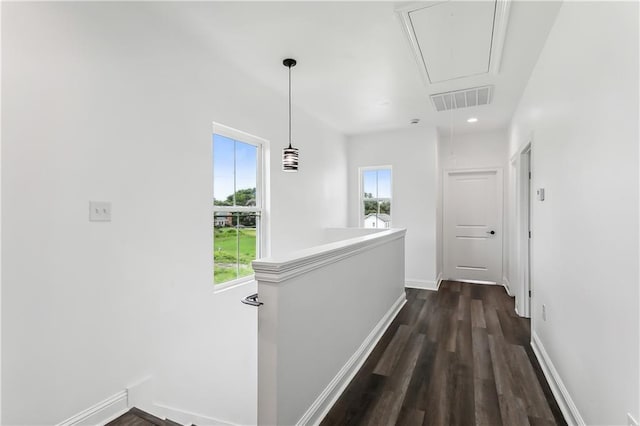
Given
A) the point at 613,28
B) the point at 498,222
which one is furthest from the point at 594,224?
the point at 498,222

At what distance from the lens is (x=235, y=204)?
10.8 ft

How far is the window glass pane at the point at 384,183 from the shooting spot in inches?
222

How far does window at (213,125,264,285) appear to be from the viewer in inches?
121

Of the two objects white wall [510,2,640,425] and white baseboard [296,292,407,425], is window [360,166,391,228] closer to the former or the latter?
white baseboard [296,292,407,425]

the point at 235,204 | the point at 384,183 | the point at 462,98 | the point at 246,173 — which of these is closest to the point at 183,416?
the point at 235,204

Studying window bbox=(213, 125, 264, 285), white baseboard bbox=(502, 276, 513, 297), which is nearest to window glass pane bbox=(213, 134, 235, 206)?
window bbox=(213, 125, 264, 285)

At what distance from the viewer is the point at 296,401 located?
5.54ft

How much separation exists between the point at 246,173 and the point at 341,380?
→ 2.32 metres

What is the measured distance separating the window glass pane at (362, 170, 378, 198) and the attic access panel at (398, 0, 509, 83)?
2802 mm

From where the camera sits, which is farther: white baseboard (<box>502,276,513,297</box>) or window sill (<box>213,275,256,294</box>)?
white baseboard (<box>502,276,513,297</box>)

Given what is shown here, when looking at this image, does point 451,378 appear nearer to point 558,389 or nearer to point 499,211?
point 558,389

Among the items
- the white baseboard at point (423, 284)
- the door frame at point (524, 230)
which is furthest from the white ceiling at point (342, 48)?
the white baseboard at point (423, 284)

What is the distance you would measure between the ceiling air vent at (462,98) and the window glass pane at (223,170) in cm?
250

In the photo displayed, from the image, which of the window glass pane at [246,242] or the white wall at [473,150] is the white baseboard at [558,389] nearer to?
the window glass pane at [246,242]
